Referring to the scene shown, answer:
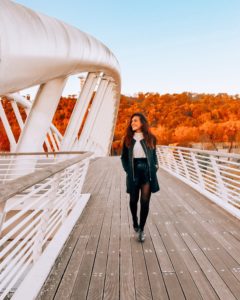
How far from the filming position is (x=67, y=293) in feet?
8.14

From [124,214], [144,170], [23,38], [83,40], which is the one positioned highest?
[83,40]

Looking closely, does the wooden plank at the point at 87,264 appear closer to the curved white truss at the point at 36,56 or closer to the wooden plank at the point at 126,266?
the wooden plank at the point at 126,266

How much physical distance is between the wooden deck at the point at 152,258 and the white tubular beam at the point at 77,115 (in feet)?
14.0

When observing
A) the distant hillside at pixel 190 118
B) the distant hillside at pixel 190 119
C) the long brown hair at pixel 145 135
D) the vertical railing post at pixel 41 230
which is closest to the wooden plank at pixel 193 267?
the long brown hair at pixel 145 135

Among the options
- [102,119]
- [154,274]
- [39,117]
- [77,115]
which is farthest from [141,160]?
[102,119]

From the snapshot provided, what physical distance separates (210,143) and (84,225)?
63.4m

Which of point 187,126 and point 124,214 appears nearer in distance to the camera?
point 124,214

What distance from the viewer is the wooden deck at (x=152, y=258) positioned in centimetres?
252

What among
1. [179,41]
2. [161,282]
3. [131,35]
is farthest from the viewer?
[179,41]

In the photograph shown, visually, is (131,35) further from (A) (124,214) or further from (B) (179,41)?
(A) (124,214)

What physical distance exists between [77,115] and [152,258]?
7.50 m

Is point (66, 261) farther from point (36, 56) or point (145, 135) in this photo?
point (36, 56)

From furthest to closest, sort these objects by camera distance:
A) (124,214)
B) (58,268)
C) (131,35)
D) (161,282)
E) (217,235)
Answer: (131,35) < (124,214) < (217,235) < (58,268) < (161,282)

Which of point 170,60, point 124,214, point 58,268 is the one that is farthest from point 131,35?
point 58,268
